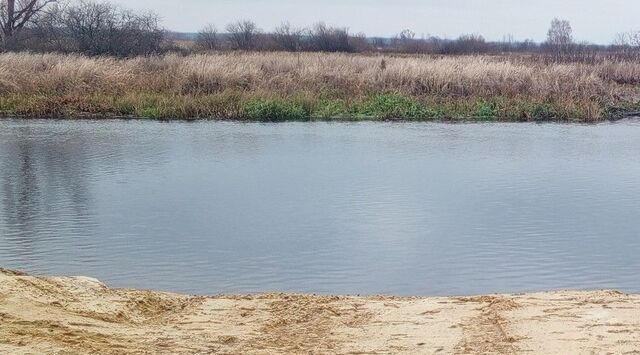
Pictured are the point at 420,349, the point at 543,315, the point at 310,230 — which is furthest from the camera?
the point at 310,230

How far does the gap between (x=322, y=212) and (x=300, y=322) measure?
17.4 ft

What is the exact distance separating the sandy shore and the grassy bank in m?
16.9

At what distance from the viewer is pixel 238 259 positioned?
9289 mm

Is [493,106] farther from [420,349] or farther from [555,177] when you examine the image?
[420,349]

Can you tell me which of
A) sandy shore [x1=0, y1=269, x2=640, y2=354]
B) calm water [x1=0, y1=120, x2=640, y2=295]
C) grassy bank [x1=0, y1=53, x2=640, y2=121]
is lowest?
calm water [x1=0, y1=120, x2=640, y2=295]

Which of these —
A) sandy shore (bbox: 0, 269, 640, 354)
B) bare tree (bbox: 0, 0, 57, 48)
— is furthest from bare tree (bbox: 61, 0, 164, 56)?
sandy shore (bbox: 0, 269, 640, 354)

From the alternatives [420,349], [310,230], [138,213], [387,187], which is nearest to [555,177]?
[387,187]

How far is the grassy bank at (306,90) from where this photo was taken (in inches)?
940

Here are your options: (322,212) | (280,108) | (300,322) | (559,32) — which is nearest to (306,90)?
(280,108)

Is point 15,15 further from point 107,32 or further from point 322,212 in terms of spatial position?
point 322,212

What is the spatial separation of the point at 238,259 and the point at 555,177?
292 inches

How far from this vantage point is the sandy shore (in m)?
5.53

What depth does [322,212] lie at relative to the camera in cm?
1158

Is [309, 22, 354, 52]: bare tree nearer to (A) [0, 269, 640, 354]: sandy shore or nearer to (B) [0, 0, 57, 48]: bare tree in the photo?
(B) [0, 0, 57, 48]: bare tree
